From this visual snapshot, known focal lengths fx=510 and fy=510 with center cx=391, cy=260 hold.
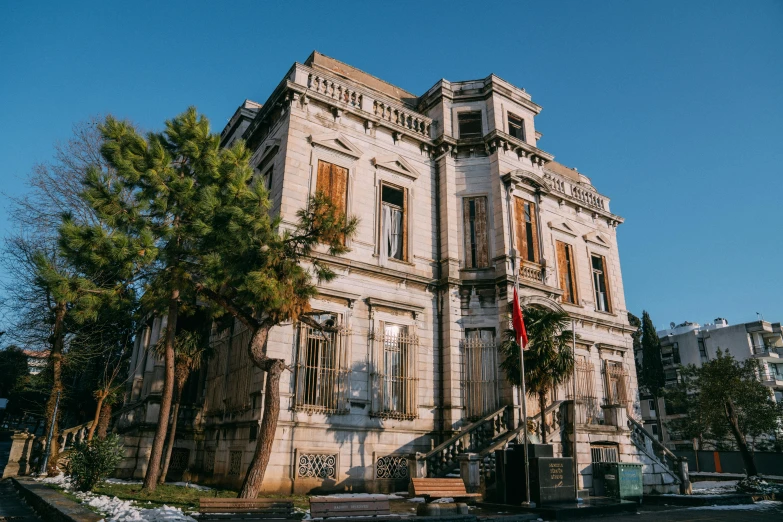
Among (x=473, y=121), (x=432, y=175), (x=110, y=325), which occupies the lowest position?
(x=110, y=325)

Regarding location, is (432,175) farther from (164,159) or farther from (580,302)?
(164,159)

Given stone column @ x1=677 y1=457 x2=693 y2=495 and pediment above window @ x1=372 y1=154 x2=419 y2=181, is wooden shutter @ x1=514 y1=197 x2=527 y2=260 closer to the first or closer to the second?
pediment above window @ x1=372 y1=154 x2=419 y2=181

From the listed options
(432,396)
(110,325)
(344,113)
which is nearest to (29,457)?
(110,325)

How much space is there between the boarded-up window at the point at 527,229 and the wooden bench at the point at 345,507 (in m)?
12.7

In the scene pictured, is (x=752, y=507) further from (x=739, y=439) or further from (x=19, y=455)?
(x=19, y=455)

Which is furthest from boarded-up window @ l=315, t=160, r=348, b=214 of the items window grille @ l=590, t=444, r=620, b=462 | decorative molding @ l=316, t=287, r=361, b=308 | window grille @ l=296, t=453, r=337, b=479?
window grille @ l=590, t=444, r=620, b=462

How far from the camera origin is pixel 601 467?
52.1 ft

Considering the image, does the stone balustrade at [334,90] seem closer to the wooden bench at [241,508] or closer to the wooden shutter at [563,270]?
the wooden shutter at [563,270]

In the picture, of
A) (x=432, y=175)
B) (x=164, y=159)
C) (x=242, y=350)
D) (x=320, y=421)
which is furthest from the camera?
(x=432, y=175)

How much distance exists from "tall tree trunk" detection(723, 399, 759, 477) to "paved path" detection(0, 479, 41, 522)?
2835cm

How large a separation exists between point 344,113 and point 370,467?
12.3m

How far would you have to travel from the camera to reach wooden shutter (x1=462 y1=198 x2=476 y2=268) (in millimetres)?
19828

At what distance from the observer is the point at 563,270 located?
2316 centimetres

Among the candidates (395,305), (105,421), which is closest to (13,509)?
(105,421)
